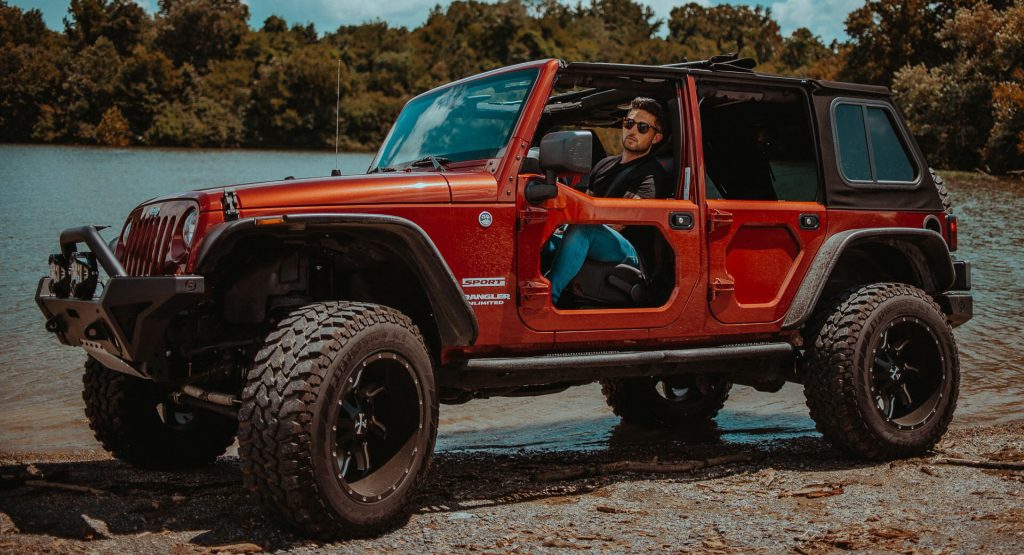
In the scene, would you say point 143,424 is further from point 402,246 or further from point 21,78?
point 21,78

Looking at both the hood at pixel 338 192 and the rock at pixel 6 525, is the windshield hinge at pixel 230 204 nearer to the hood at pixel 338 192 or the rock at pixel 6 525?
the hood at pixel 338 192

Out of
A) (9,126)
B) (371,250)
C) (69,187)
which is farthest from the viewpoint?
(9,126)

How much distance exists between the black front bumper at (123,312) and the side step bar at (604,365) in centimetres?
133

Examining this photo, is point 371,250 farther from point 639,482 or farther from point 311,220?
point 639,482

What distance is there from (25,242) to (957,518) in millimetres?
18510

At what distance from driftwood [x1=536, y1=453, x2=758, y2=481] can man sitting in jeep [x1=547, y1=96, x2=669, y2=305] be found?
3.34 ft

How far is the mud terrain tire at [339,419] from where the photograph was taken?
12.4 ft

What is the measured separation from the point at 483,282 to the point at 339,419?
0.90 meters

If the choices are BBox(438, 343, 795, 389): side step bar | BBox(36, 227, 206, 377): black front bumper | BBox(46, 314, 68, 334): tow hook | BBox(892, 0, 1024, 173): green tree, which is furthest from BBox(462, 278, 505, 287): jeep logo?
BBox(892, 0, 1024, 173): green tree

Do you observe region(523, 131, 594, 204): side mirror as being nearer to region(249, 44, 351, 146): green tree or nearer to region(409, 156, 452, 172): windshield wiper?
region(409, 156, 452, 172): windshield wiper

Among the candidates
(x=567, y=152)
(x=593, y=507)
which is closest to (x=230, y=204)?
(x=567, y=152)

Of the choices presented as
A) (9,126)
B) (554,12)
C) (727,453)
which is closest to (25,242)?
(727,453)

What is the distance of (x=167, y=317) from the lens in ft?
12.6

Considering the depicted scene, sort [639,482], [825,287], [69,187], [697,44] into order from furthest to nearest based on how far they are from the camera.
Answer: [697,44], [69,187], [825,287], [639,482]
